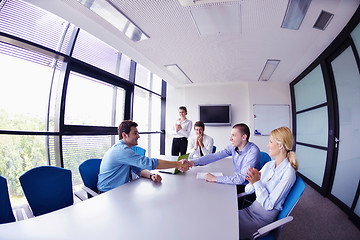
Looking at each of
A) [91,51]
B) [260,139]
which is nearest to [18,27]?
[91,51]

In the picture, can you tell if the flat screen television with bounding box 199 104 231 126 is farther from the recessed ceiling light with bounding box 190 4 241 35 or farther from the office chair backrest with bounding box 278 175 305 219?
the office chair backrest with bounding box 278 175 305 219

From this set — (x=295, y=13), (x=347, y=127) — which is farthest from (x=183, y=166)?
(x=347, y=127)

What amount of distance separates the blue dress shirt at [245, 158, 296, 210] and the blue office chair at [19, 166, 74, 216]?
5.80 feet

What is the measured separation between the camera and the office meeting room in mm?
1104

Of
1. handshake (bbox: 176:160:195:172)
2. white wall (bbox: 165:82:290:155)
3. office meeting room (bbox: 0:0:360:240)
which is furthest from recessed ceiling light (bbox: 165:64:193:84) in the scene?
handshake (bbox: 176:160:195:172)

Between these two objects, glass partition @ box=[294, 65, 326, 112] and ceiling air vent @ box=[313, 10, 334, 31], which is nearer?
ceiling air vent @ box=[313, 10, 334, 31]

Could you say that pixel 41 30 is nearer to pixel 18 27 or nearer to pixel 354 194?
pixel 18 27

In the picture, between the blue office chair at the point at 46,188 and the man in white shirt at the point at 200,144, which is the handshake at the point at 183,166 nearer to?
the man in white shirt at the point at 200,144

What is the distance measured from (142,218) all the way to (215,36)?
112 inches

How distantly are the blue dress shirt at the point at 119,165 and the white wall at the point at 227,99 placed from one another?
423cm

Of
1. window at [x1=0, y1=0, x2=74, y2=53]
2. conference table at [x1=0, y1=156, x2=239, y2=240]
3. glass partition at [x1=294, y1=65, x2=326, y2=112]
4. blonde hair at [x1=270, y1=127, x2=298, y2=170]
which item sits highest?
window at [x1=0, y1=0, x2=74, y2=53]

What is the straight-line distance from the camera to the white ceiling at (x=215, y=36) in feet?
6.91

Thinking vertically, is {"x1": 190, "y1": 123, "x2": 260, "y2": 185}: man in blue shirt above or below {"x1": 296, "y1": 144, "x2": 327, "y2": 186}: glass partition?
above

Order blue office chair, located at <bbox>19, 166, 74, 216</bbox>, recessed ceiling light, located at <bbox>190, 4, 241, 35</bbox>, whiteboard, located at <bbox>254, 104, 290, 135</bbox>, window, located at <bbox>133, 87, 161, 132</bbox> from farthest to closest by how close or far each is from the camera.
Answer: whiteboard, located at <bbox>254, 104, 290, 135</bbox> → window, located at <bbox>133, 87, 161, 132</bbox> → recessed ceiling light, located at <bbox>190, 4, 241, 35</bbox> → blue office chair, located at <bbox>19, 166, 74, 216</bbox>
